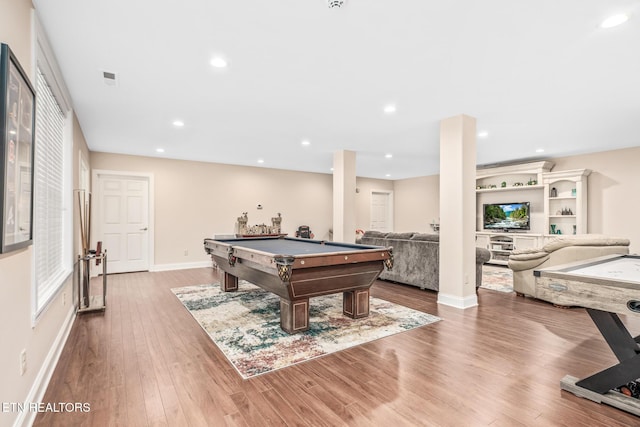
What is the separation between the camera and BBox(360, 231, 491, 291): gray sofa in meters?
4.70

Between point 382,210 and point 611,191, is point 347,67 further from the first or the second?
point 382,210

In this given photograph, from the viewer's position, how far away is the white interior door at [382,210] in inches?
400

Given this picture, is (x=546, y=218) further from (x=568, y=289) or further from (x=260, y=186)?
(x=260, y=186)

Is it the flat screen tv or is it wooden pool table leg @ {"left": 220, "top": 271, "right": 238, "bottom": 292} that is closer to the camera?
wooden pool table leg @ {"left": 220, "top": 271, "right": 238, "bottom": 292}

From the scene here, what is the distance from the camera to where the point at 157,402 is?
1936 mm

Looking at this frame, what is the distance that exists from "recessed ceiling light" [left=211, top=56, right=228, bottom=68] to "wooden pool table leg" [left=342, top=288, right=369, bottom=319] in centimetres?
257

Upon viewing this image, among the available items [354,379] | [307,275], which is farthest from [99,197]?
[354,379]

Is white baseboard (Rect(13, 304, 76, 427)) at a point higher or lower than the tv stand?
lower

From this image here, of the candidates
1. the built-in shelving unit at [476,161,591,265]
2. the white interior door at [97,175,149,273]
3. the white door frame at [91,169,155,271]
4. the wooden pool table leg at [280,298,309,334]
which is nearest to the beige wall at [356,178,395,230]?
the built-in shelving unit at [476,161,591,265]

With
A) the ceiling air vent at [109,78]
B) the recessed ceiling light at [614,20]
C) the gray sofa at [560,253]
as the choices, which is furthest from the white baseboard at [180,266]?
the recessed ceiling light at [614,20]

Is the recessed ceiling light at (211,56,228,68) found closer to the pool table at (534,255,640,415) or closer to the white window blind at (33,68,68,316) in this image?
the white window blind at (33,68,68,316)

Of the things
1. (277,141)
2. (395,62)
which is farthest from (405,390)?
(277,141)

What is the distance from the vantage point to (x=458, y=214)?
3.95m

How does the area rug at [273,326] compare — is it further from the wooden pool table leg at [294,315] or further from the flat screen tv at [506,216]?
the flat screen tv at [506,216]
